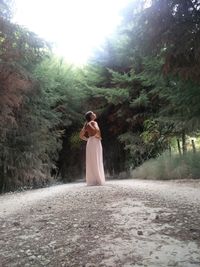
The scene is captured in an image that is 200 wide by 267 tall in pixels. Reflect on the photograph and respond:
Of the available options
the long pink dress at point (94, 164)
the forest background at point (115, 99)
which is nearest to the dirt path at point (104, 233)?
the forest background at point (115, 99)

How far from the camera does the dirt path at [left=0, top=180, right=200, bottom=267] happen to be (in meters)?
3.51

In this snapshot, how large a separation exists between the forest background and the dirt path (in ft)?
5.66

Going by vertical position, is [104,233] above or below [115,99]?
below

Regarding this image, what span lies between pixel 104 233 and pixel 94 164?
18.1 ft

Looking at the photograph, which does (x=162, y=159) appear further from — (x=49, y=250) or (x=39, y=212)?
(x=49, y=250)

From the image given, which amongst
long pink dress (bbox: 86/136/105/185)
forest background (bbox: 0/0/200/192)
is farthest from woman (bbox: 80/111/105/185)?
forest background (bbox: 0/0/200/192)

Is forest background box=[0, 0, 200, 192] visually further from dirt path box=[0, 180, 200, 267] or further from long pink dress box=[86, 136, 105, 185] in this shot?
long pink dress box=[86, 136, 105, 185]

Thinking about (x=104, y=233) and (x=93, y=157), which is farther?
(x=93, y=157)

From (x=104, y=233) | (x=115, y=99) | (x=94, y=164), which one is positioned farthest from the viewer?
(x=115, y=99)

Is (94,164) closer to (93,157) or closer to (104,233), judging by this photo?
(93,157)

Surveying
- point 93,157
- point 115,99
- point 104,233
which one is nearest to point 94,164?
point 93,157

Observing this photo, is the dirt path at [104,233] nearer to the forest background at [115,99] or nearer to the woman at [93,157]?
the forest background at [115,99]

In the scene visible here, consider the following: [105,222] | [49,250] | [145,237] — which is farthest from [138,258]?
[105,222]

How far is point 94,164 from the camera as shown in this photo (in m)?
9.69
